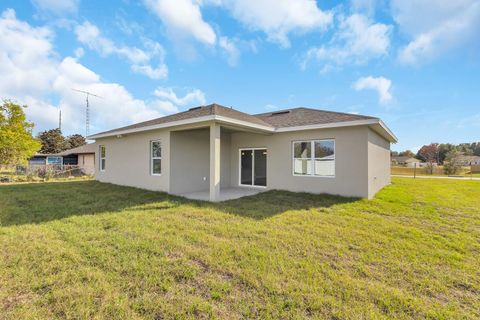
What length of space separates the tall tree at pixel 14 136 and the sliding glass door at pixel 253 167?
18.9 m

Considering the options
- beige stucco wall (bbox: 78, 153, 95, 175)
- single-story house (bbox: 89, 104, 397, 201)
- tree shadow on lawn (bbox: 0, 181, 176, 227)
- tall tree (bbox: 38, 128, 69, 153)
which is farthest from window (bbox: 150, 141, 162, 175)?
tall tree (bbox: 38, 128, 69, 153)

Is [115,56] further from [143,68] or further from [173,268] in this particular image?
[173,268]

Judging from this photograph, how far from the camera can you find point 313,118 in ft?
33.4

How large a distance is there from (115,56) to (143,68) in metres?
1.66

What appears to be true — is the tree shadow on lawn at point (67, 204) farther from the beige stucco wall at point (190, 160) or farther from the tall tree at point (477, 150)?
the tall tree at point (477, 150)

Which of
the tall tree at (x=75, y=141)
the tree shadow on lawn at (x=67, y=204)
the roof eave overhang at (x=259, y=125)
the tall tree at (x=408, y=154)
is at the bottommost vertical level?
the tree shadow on lawn at (x=67, y=204)

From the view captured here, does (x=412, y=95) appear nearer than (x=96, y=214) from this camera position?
No

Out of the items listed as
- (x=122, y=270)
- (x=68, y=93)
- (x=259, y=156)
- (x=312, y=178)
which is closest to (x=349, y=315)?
(x=122, y=270)

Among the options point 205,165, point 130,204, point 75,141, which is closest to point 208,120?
point 205,165

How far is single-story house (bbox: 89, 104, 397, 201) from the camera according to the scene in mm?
8656

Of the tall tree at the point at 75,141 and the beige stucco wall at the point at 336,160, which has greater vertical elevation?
the tall tree at the point at 75,141

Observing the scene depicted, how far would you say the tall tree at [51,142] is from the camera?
40.7 meters

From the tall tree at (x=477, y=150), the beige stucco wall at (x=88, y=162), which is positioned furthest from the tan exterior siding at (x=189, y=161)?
the tall tree at (x=477, y=150)

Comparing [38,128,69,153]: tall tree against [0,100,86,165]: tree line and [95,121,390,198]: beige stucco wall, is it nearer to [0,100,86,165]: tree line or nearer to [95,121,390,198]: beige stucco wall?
[0,100,86,165]: tree line
